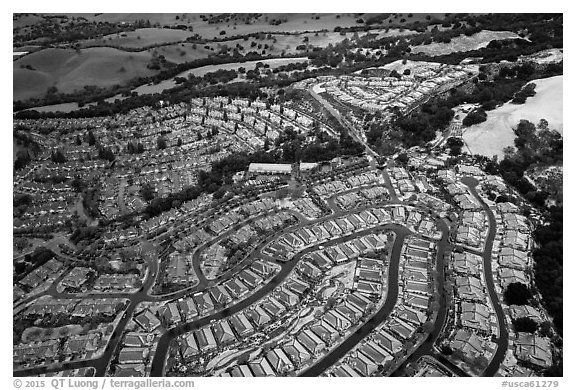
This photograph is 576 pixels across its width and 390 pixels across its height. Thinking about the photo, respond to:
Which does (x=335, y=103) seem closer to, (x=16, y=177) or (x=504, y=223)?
(x=504, y=223)

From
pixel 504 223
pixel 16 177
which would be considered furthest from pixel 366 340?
pixel 16 177

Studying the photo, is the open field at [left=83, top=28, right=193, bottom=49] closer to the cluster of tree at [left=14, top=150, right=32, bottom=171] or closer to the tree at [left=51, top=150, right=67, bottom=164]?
the cluster of tree at [left=14, top=150, right=32, bottom=171]

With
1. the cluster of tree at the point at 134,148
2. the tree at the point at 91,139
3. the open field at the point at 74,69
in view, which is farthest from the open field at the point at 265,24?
the cluster of tree at the point at 134,148

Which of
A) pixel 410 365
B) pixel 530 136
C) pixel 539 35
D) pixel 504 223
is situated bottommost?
pixel 410 365

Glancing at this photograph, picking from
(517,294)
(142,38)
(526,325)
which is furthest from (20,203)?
(142,38)

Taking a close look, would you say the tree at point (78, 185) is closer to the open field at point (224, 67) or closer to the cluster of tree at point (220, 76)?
the open field at point (224, 67)

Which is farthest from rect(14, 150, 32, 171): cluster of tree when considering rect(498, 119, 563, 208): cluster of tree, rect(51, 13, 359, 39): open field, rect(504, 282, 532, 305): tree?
rect(51, 13, 359, 39): open field
